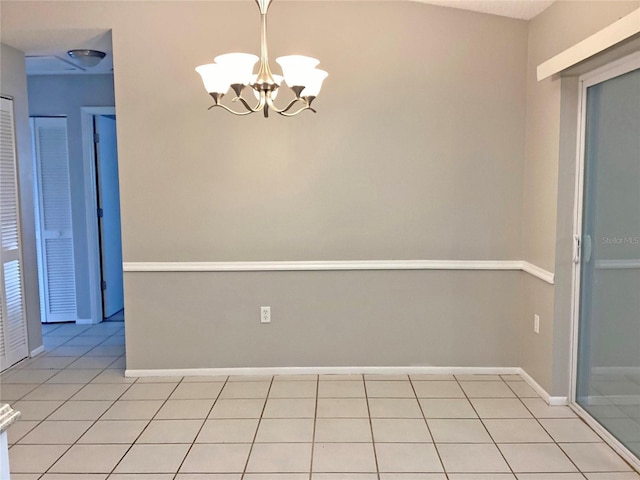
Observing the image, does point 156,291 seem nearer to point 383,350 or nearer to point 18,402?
point 18,402

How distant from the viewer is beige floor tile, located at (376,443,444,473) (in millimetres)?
2432

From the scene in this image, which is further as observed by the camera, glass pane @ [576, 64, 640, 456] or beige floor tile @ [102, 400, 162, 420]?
beige floor tile @ [102, 400, 162, 420]

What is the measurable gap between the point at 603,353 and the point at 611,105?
1.31 metres

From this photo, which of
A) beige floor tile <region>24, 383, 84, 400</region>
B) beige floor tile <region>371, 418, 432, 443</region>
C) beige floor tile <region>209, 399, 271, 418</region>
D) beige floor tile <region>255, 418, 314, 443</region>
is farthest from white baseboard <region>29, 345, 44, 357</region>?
beige floor tile <region>371, 418, 432, 443</region>

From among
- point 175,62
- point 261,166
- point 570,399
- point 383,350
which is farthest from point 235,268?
point 570,399

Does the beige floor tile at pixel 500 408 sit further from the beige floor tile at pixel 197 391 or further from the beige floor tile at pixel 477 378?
the beige floor tile at pixel 197 391

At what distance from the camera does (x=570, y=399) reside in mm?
3066

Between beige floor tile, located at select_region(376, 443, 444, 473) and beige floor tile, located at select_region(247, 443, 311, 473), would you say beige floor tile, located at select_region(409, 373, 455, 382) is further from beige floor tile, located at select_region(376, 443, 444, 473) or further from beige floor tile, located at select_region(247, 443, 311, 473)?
beige floor tile, located at select_region(247, 443, 311, 473)

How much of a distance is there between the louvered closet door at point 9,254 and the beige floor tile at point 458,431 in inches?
121

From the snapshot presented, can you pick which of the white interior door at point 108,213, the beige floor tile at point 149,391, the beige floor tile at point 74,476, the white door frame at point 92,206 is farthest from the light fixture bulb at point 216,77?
the white interior door at point 108,213

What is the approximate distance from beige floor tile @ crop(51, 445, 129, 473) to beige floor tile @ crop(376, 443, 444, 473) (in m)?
1.31

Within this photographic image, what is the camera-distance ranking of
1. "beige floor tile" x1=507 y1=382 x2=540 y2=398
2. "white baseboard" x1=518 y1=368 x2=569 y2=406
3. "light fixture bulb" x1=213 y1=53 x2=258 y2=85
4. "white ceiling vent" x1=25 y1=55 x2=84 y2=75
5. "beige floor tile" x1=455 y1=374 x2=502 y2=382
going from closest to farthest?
"light fixture bulb" x1=213 y1=53 x2=258 y2=85 < "white baseboard" x1=518 y1=368 x2=569 y2=406 < "beige floor tile" x1=507 y1=382 x2=540 y2=398 < "beige floor tile" x1=455 y1=374 x2=502 y2=382 < "white ceiling vent" x1=25 y1=55 x2=84 y2=75

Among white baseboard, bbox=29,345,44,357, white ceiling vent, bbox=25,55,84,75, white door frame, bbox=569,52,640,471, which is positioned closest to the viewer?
white door frame, bbox=569,52,640,471

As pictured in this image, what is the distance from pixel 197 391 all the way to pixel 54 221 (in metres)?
2.66
